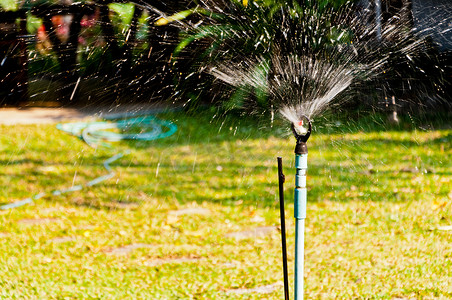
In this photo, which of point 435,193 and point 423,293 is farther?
point 435,193

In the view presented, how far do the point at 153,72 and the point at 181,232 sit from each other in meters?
3.25

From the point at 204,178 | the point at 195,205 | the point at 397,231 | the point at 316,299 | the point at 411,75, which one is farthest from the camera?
the point at 411,75

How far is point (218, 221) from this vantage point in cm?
367

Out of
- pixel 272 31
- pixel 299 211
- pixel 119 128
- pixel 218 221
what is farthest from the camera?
pixel 119 128

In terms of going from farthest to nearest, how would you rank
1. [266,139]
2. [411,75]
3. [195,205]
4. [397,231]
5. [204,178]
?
[411,75] → [266,139] → [204,178] → [195,205] → [397,231]

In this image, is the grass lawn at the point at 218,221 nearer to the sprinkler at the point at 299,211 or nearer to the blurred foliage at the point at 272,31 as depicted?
the blurred foliage at the point at 272,31

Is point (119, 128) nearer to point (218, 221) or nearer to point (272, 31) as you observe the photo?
point (218, 221)

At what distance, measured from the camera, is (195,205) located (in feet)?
13.1

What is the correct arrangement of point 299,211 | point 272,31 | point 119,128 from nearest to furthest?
point 299,211
point 272,31
point 119,128

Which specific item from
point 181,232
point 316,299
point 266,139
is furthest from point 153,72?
point 316,299

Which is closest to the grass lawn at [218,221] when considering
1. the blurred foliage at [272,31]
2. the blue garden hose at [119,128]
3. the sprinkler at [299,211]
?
the blue garden hose at [119,128]

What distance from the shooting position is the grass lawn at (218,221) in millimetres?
2834

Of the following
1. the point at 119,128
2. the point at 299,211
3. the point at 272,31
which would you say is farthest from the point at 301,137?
the point at 119,128

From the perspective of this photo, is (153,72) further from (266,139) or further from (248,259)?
(248,259)
